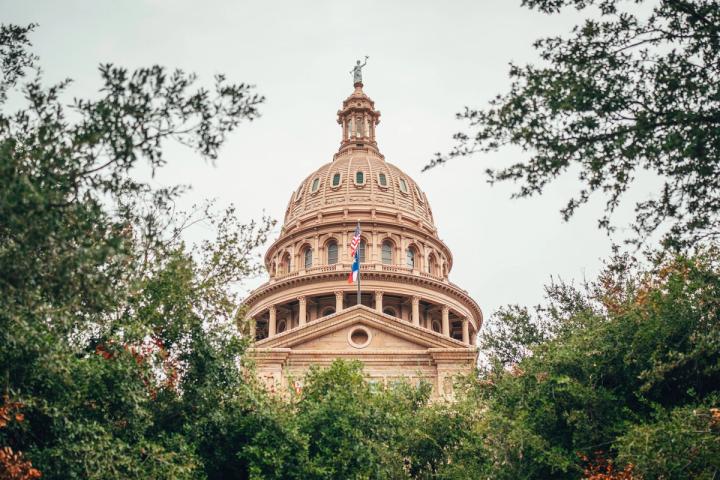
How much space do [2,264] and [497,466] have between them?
1579cm

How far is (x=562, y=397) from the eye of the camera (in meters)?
21.2

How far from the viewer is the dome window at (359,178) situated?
227 feet

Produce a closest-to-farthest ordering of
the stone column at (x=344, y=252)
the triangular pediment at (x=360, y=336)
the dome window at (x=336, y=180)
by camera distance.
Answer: the triangular pediment at (x=360, y=336)
the stone column at (x=344, y=252)
the dome window at (x=336, y=180)

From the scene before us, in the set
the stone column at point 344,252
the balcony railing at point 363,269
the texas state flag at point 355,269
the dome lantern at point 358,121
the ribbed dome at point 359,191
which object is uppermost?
the dome lantern at point 358,121

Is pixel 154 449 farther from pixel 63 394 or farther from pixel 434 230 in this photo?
pixel 434 230

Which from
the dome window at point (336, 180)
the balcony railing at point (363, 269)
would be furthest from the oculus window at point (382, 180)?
the balcony railing at point (363, 269)

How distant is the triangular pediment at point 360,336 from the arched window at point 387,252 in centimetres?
1881

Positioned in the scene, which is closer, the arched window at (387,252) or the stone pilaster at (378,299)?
the stone pilaster at (378,299)

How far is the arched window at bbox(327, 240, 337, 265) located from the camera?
64669 millimetres

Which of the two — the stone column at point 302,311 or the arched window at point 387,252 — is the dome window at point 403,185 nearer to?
the arched window at point 387,252

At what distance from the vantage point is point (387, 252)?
214ft

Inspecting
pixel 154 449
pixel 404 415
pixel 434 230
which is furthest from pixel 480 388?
pixel 434 230

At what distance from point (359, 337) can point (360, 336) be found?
8 cm

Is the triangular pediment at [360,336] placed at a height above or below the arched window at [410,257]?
below
